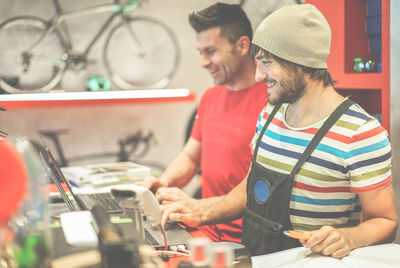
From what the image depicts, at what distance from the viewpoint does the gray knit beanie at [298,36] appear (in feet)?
6.18

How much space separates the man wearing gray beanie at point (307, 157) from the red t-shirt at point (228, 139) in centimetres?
55

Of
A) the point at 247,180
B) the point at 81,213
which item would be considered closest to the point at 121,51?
the point at 247,180

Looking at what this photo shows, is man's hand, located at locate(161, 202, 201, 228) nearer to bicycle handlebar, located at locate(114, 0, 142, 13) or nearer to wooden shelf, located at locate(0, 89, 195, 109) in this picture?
wooden shelf, located at locate(0, 89, 195, 109)

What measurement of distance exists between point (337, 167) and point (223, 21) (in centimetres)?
144

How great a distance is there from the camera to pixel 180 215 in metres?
1.98

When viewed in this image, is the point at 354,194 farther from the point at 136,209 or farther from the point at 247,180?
the point at 136,209

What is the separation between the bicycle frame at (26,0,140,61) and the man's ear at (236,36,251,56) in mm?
2130

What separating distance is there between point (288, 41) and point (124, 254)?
129cm

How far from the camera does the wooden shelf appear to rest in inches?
159

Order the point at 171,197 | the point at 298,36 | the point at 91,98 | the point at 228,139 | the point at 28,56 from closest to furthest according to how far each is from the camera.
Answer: the point at 298,36
the point at 171,197
the point at 228,139
the point at 91,98
the point at 28,56

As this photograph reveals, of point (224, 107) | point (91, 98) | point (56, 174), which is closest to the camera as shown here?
point (56, 174)

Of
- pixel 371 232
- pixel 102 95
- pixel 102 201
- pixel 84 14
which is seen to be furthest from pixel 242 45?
pixel 84 14

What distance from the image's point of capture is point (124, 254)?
32.2 inches

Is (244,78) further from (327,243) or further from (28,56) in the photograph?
(28,56)
